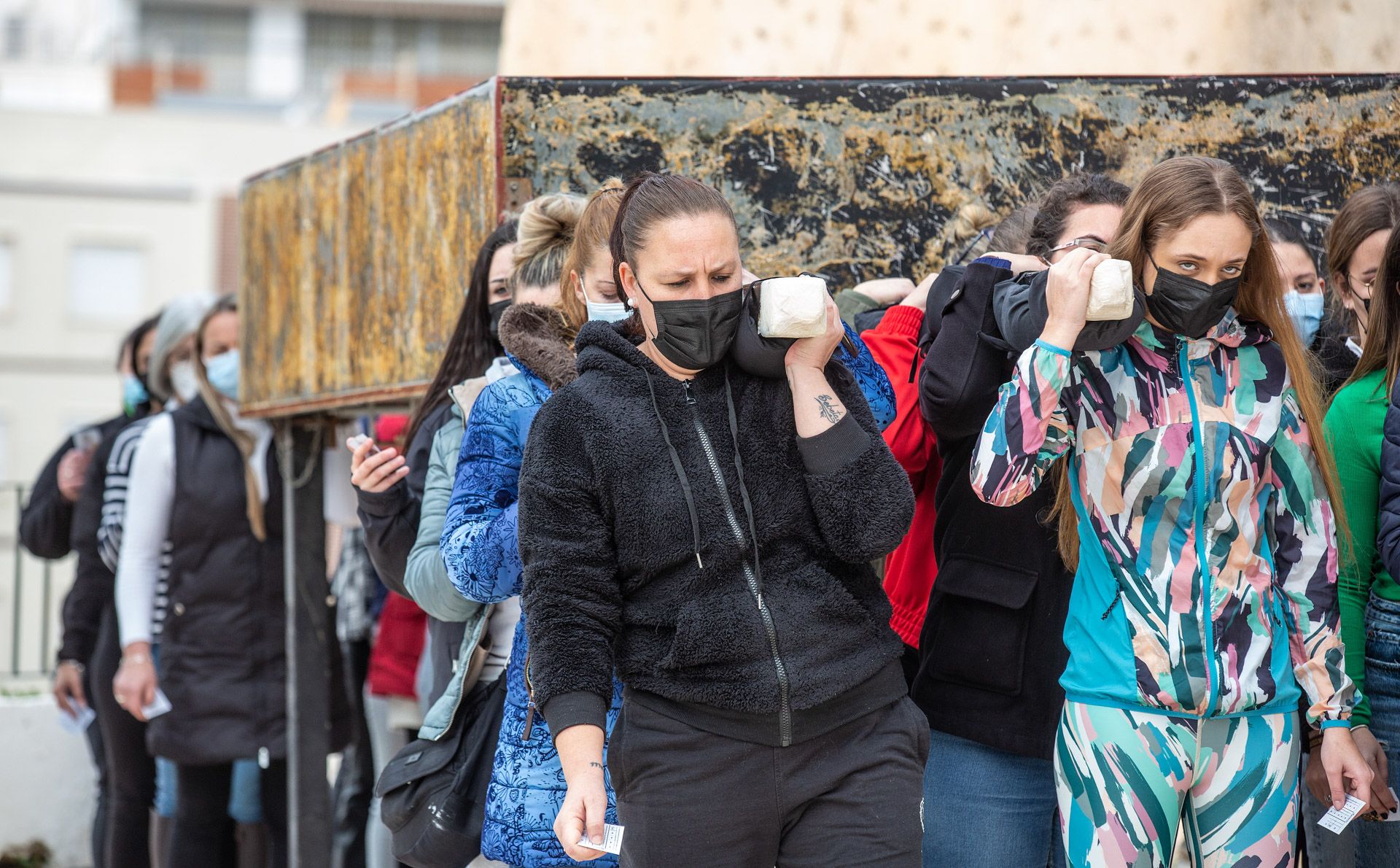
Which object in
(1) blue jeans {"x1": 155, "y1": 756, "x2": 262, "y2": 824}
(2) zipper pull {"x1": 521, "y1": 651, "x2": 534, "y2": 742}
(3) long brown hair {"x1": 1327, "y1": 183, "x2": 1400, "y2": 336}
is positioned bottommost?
(1) blue jeans {"x1": 155, "y1": 756, "x2": 262, "y2": 824}

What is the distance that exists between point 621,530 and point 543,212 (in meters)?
1.07

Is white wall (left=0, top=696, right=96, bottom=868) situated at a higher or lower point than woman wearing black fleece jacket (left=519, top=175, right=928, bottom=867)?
lower

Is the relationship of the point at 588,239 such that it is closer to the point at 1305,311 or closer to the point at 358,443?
the point at 358,443

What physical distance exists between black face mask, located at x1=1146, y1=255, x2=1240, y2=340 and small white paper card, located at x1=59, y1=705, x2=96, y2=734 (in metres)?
4.43

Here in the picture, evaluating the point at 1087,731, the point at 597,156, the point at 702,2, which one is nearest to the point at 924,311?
the point at 1087,731

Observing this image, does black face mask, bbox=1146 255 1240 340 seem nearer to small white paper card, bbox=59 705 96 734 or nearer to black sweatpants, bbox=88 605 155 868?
black sweatpants, bbox=88 605 155 868

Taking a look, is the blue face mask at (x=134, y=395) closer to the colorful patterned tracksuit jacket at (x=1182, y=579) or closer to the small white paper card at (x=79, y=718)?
the small white paper card at (x=79, y=718)

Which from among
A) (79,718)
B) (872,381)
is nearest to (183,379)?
(79,718)

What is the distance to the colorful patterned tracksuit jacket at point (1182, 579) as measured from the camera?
2.44 m

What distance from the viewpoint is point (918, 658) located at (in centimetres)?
304

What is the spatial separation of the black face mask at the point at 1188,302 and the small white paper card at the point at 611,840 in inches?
47.8

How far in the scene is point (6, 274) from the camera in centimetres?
2362

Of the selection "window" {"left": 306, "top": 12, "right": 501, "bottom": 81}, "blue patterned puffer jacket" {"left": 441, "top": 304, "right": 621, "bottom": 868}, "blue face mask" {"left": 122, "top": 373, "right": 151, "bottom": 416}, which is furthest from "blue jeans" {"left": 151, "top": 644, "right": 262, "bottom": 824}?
"window" {"left": 306, "top": 12, "right": 501, "bottom": 81}

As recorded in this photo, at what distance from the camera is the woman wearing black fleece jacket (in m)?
2.32
